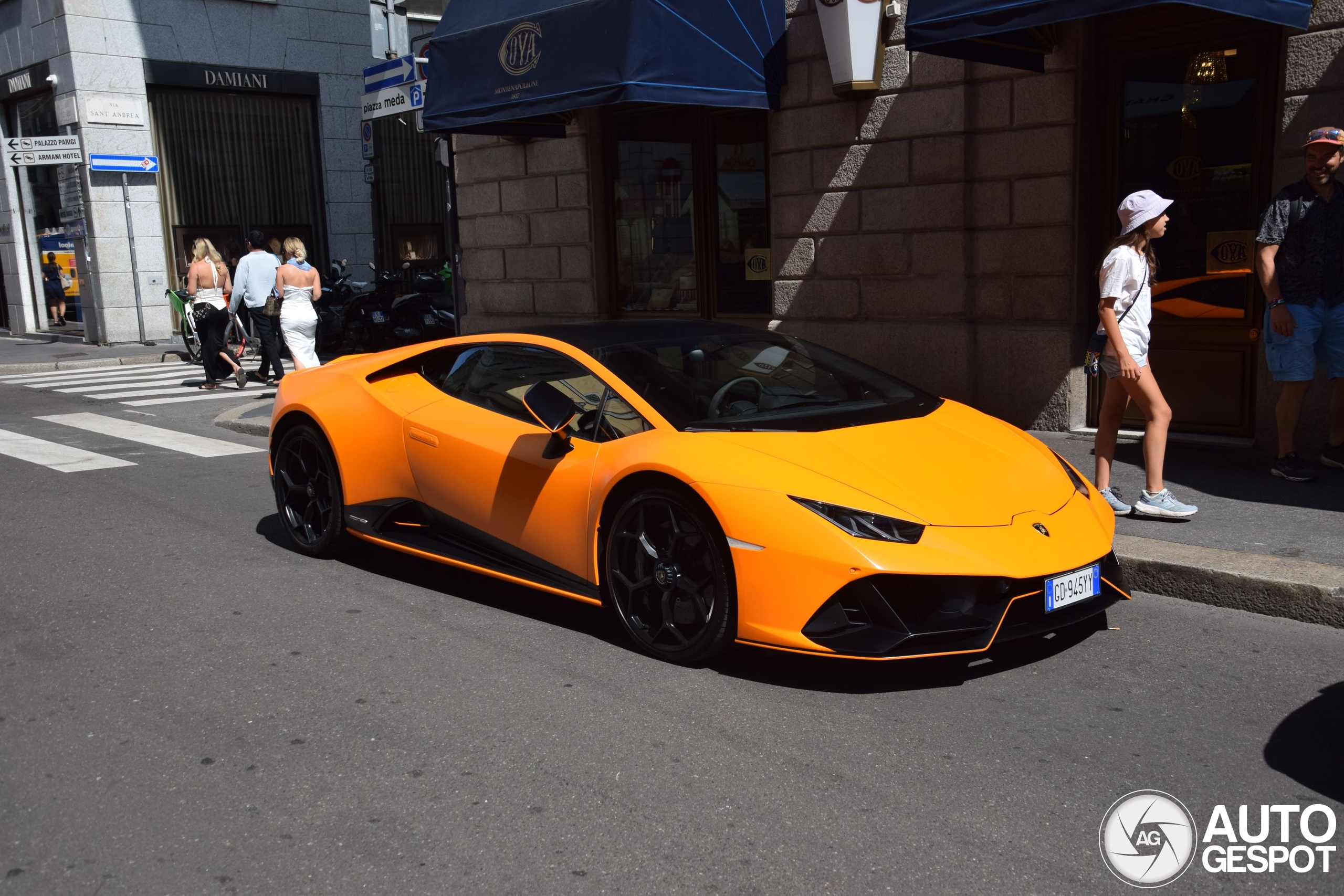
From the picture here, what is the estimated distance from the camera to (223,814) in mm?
3371

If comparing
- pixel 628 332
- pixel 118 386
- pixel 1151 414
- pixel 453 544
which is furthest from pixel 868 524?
pixel 118 386

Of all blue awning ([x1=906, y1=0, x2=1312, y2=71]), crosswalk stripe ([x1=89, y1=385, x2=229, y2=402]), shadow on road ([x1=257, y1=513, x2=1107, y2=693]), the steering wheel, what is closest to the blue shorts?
blue awning ([x1=906, y1=0, x2=1312, y2=71])

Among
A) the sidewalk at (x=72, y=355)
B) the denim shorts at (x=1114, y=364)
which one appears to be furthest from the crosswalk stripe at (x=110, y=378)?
the denim shorts at (x=1114, y=364)

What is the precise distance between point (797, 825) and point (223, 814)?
1.56m

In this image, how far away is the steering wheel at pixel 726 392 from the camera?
483 cm

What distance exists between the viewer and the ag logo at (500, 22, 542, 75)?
10859 millimetres

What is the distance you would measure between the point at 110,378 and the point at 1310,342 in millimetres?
15141

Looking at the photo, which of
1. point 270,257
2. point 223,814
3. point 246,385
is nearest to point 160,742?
point 223,814

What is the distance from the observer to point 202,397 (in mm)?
14477

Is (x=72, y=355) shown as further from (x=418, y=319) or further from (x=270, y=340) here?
(x=270, y=340)

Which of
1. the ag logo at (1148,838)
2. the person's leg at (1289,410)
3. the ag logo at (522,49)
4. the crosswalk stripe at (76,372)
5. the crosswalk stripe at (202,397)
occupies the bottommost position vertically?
the crosswalk stripe at (76,372)

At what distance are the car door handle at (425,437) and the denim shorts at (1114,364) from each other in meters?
3.29

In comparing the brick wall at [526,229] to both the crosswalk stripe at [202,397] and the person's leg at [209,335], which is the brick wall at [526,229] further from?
the person's leg at [209,335]

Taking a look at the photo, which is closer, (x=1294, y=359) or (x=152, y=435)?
(x=1294, y=359)
